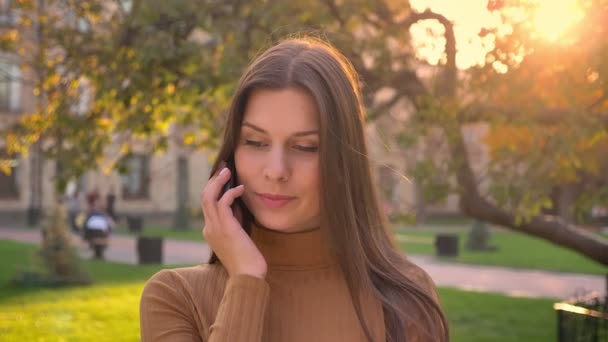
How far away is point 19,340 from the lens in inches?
374

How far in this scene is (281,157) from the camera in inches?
86.4

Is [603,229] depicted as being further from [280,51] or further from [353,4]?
[280,51]

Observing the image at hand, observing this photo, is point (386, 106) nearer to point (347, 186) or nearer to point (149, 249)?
point (347, 186)

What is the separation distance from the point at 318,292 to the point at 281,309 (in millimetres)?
112

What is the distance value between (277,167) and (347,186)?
0.19 metres

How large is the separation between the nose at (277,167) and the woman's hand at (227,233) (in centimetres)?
11

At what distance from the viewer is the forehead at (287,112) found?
7.26 ft

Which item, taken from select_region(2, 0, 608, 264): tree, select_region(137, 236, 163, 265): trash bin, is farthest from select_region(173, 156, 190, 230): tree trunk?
select_region(2, 0, 608, 264): tree

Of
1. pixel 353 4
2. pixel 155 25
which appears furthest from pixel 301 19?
pixel 155 25

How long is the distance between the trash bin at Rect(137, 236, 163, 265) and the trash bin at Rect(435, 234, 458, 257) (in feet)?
27.1

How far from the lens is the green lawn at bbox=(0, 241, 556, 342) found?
10.1 meters

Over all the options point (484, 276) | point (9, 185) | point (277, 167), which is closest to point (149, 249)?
point (484, 276)

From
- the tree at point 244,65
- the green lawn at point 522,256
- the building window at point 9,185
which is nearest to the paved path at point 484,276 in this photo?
the green lawn at point 522,256

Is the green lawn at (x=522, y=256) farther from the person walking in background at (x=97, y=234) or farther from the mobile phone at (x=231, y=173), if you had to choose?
the mobile phone at (x=231, y=173)
